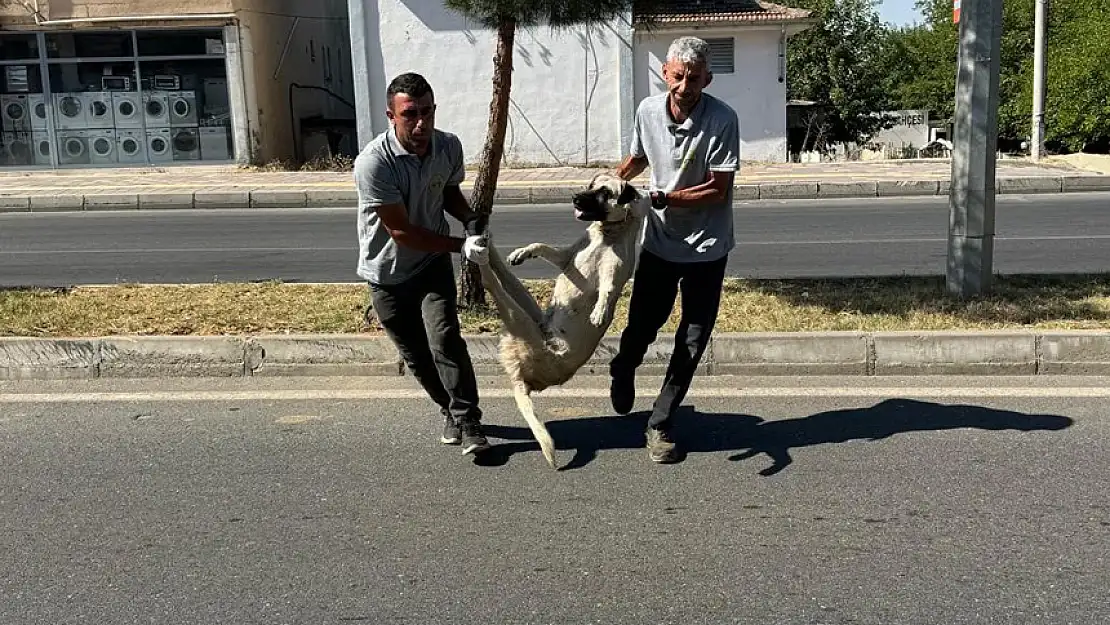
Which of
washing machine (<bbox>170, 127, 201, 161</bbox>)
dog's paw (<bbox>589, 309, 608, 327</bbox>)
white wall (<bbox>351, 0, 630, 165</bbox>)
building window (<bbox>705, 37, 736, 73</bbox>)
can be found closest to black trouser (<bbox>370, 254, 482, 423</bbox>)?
dog's paw (<bbox>589, 309, 608, 327</bbox>)

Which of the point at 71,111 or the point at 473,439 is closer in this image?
the point at 473,439

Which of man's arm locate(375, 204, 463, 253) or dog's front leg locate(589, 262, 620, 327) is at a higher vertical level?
man's arm locate(375, 204, 463, 253)

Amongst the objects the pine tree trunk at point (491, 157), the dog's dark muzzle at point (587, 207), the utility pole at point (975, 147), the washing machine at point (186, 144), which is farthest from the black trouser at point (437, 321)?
the washing machine at point (186, 144)

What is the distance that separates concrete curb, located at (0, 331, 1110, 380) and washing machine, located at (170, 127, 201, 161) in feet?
55.3

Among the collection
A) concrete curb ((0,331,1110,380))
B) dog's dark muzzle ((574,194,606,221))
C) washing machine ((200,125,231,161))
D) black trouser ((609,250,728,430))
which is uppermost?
washing machine ((200,125,231,161))

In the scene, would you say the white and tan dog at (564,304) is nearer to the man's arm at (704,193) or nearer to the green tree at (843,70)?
the man's arm at (704,193)

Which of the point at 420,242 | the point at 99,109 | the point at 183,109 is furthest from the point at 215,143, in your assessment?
the point at 420,242

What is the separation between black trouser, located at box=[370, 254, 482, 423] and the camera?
441 centimetres

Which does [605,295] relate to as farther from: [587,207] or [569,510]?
[569,510]

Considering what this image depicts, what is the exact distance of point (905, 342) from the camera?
556cm

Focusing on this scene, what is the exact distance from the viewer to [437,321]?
4.40m

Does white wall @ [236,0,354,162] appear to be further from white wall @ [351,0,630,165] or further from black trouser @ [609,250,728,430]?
black trouser @ [609,250,728,430]

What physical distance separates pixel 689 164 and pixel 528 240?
7.37 m

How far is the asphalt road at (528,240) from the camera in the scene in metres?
9.34
